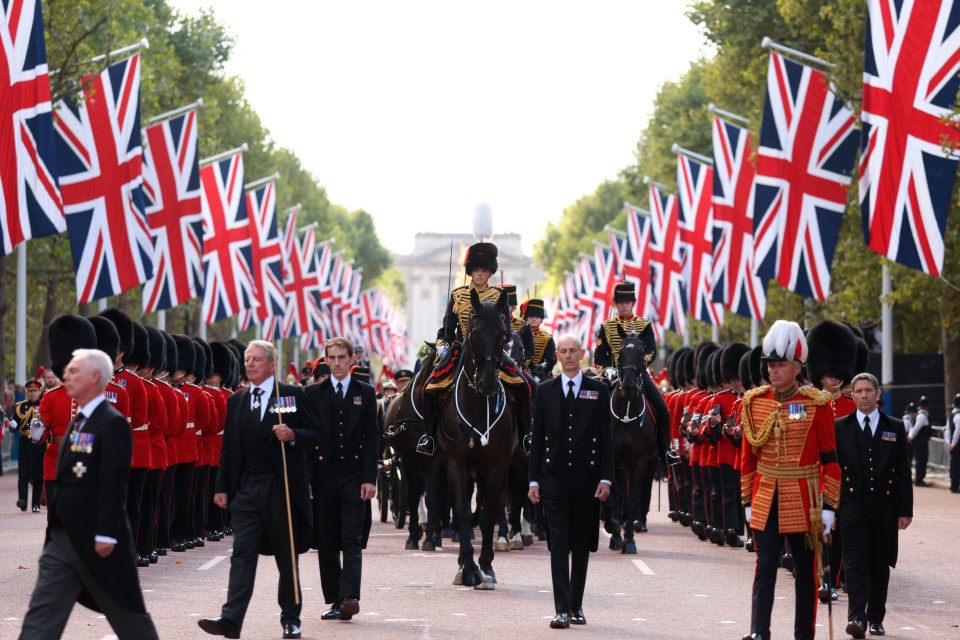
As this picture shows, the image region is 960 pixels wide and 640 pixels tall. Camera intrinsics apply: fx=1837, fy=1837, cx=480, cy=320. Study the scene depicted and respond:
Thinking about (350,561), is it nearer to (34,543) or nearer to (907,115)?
(34,543)

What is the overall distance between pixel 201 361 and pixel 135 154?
9.62m

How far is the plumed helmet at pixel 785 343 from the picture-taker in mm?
10656

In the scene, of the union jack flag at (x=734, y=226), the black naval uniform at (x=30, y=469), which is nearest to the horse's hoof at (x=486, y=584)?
the black naval uniform at (x=30, y=469)

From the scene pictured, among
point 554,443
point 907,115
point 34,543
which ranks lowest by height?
point 34,543

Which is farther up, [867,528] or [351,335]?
[351,335]

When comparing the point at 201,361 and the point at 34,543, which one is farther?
the point at 201,361

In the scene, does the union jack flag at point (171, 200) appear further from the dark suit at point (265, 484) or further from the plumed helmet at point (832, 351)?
the dark suit at point (265, 484)

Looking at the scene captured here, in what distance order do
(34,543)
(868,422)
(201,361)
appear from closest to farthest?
(868,422), (34,543), (201,361)

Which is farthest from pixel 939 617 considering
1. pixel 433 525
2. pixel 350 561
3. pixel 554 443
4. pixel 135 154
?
pixel 135 154

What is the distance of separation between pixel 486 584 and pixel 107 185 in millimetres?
15580

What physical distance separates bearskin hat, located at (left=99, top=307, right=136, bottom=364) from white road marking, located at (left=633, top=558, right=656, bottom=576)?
5059mm

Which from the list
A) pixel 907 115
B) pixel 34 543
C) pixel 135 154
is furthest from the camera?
pixel 135 154

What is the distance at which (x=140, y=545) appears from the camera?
16.5m

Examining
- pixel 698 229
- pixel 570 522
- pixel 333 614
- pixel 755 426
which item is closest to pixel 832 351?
pixel 570 522
